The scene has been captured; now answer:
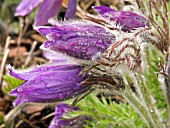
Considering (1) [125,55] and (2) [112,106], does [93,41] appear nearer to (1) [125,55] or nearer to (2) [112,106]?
(1) [125,55]

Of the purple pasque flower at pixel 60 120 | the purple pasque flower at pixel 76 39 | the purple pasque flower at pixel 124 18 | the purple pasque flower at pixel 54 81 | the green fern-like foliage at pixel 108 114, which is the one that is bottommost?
the purple pasque flower at pixel 60 120

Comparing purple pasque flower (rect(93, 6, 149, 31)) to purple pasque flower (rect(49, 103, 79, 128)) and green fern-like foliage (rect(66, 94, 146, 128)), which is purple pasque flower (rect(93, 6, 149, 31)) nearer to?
green fern-like foliage (rect(66, 94, 146, 128))

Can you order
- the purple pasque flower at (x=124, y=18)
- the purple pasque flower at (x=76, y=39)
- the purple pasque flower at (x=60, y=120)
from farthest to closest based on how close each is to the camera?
the purple pasque flower at (x=60, y=120)
the purple pasque flower at (x=124, y=18)
the purple pasque flower at (x=76, y=39)

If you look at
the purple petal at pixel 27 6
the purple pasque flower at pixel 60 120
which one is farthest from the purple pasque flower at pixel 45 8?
the purple pasque flower at pixel 60 120

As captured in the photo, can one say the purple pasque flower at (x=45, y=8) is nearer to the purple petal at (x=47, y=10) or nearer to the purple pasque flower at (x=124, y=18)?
the purple petal at (x=47, y=10)

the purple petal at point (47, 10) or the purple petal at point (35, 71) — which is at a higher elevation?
the purple petal at point (47, 10)

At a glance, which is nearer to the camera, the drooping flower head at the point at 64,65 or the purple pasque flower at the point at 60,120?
the drooping flower head at the point at 64,65

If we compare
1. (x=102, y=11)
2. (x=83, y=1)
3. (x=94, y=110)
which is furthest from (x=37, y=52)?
(x=102, y=11)
